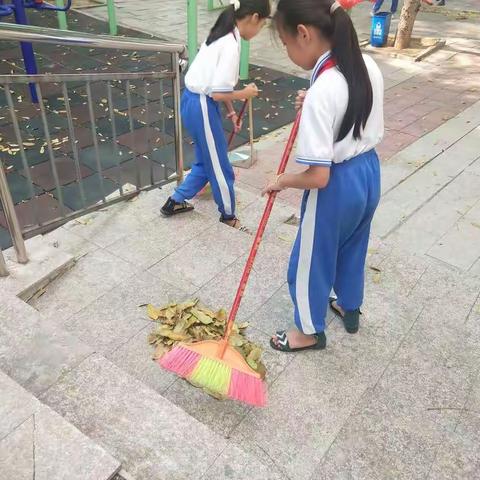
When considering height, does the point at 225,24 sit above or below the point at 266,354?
above

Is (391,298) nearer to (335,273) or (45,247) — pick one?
(335,273)

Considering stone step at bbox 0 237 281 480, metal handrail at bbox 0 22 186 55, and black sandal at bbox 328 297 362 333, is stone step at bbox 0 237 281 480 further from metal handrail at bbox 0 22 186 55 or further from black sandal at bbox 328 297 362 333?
metal handrail at bbox 0 22 186 55

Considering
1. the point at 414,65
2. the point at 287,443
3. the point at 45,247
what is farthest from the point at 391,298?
the point at 414,65

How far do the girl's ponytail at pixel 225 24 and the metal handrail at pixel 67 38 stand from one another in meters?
0.36

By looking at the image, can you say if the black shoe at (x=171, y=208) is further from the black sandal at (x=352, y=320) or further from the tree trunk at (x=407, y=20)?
the tree trunk at (x=407, y=20)

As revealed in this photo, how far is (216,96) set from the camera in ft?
9.71

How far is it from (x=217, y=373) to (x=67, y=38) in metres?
1.81

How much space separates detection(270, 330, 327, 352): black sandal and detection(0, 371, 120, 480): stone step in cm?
114

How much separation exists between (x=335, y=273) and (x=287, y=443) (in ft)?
2.61

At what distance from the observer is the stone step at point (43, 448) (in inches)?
56.8

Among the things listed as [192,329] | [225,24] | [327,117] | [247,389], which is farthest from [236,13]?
[247,389]

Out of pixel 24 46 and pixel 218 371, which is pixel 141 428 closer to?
pixel 218 371

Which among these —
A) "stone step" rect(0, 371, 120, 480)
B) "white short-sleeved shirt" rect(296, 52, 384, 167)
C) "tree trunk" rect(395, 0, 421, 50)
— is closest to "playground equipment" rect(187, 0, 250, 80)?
"tree trunk" rect(395, 0, 421, 50)

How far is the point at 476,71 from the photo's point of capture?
24.9 feet
